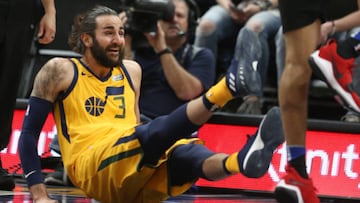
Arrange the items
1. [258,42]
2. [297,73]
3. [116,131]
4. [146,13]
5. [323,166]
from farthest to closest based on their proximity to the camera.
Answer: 1. [258,42]
2. [323,166]
3. [146,13]
4. [116,131]
5. [297,73]

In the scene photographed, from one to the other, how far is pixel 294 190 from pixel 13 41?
2.09 meters

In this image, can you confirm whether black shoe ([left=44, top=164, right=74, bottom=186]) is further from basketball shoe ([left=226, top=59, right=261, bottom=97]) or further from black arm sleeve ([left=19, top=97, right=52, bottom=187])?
basketball shoe ([left=226, top=59, right=261, bottom=97])

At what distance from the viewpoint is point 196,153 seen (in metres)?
5.00

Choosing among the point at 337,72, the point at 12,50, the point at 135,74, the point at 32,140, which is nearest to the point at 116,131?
the point at 32,140

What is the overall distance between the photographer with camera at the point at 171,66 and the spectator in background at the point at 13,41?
1323mm

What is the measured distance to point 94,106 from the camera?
18.1 feet

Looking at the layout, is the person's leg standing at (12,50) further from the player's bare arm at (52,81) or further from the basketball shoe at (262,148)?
the basketball shoe at (262,148)

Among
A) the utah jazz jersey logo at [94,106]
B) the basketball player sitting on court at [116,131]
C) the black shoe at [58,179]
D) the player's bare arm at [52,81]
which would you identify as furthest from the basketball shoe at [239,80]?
the black shoe at [58,179]

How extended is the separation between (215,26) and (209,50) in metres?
0.63

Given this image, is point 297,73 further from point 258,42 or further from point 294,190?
point 258,42

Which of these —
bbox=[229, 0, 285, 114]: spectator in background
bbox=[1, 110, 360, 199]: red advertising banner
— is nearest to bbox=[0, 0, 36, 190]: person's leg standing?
bbox=[1, 110, 360, 199]: red advertising banner

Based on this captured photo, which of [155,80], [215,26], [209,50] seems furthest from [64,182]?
[215,26]

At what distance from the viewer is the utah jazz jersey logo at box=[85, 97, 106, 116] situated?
18.0 feet

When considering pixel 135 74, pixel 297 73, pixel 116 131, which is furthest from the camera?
pixel 135 74
